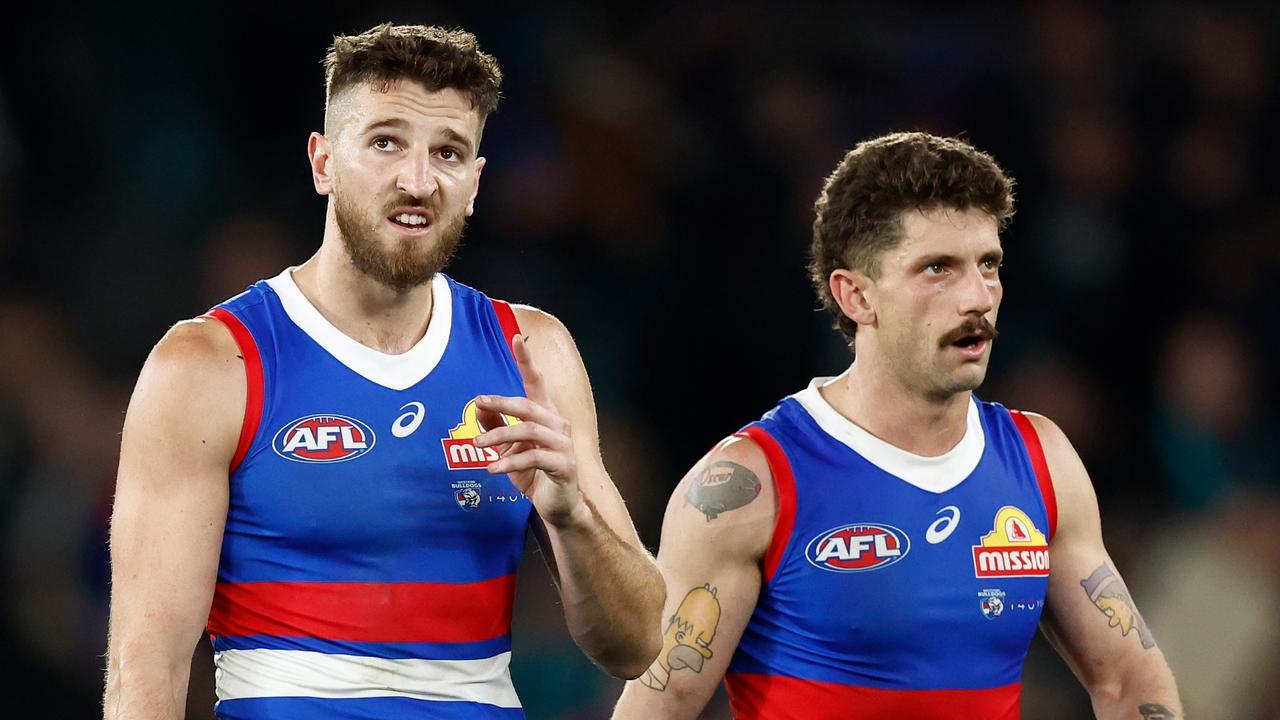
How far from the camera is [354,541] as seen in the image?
3562 mm

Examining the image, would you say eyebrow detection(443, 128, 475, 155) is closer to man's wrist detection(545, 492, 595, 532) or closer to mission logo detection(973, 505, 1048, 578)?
man's wrist detection(545, 492, 595, 532)

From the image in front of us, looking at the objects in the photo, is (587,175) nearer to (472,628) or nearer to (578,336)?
(578,336)

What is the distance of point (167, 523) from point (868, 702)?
168 centimetres

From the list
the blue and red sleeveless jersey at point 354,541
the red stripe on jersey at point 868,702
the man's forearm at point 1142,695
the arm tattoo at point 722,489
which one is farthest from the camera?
the man's forearm at point 1142,695

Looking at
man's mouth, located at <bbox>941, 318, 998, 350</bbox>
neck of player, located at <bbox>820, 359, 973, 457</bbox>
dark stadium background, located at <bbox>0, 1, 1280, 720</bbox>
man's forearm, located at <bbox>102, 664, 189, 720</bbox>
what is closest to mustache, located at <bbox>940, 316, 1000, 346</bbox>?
man's mouth, located at <bbox>941, 318, 998, 350</bbox>

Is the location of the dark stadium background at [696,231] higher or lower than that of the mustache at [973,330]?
higher

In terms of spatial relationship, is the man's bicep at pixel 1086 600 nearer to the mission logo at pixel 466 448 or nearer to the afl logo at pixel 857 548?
the afl logo at pixel 857 548

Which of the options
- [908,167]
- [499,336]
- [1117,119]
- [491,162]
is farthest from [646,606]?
[1117,119]

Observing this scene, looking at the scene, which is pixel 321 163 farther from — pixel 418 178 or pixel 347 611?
pixel 347 611

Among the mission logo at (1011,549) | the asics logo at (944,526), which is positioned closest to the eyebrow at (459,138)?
the asics logo at (944,526)

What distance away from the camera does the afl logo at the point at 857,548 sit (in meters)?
4.22

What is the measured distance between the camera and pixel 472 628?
367 cm

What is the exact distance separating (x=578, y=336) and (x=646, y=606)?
4.44m

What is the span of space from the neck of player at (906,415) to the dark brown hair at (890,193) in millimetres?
237
